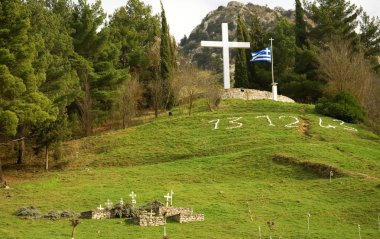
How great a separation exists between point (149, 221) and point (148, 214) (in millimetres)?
286

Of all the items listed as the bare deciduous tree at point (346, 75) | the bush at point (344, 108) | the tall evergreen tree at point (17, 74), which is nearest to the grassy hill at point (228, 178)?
the bush at point (344, 108)

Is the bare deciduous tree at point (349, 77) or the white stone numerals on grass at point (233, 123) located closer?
the white stone numerals on grass at point (233, 123)

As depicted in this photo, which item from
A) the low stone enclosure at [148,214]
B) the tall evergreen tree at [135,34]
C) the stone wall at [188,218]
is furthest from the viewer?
the tall evergreen tree at [135,34]

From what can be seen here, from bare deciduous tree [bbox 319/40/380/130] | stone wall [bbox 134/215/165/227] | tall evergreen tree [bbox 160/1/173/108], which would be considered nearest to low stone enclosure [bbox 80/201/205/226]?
stone wall [bbox 134/215/165/227]

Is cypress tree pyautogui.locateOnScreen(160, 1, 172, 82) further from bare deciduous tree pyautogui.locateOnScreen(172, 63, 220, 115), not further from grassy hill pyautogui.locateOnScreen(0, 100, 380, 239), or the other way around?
grassy hill pyautogui.locateOnScreen(0, 100, 380, 239)

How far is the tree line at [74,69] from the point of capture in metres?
34.4

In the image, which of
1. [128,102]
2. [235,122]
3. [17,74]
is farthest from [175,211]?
[128,102]

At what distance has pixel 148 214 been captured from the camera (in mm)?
21984

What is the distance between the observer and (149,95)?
214ft

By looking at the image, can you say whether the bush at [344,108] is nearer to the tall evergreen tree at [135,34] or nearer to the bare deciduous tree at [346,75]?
the bare deciduous tree at [346,75]

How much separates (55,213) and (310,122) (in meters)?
27.3

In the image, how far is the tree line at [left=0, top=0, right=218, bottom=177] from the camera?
3438cm

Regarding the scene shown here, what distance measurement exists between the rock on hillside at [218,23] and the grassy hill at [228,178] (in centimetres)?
9199

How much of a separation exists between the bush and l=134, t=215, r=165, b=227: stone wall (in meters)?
30.0
